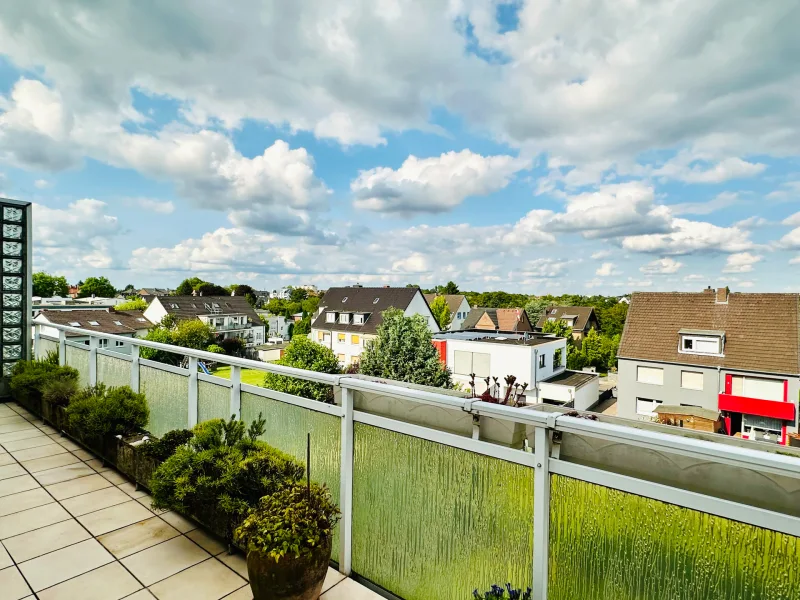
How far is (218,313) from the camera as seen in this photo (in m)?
44.6

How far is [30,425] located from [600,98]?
14.8 meters

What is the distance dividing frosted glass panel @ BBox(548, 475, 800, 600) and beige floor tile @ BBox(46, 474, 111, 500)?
12.8ft

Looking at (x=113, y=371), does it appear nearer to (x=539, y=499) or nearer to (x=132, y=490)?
(x=132, y=490)

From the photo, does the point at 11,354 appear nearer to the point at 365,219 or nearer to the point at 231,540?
the point at 231,540

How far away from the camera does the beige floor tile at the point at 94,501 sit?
3211 millimetres

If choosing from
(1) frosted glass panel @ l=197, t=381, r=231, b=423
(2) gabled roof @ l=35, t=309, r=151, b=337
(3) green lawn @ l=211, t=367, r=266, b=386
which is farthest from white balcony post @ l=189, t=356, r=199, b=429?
(2) gabled roof @ l=35, t=309, r=151, b=337

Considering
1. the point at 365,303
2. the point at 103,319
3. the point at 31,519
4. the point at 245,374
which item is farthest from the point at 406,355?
the point at 103,319

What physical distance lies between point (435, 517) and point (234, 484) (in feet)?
4.44

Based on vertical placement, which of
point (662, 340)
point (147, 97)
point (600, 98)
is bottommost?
point (662, 340)

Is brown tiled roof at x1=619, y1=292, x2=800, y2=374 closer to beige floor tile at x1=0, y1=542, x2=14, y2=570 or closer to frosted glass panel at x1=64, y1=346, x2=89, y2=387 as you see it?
frosted glass panel at x1=64, y1=346, x2=89, y2=387

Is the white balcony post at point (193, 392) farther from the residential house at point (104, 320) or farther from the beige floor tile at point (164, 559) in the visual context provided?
the residential house at point (104, 320)

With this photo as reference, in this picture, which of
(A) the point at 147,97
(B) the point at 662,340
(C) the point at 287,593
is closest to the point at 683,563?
(C) the point at 287,593

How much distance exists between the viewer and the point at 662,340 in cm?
2159

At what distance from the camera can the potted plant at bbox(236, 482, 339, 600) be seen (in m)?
1.94
